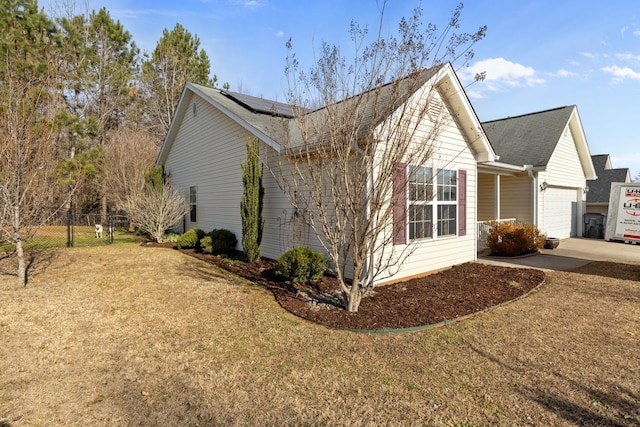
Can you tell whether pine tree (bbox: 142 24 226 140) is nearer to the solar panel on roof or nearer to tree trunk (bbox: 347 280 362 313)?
the solar panel on roof

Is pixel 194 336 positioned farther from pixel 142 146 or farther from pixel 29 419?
pixel 142 146

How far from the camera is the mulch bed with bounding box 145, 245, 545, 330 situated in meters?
5.08

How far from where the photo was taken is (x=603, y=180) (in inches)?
770

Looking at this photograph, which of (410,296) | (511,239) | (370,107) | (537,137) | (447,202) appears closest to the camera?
(370,107)

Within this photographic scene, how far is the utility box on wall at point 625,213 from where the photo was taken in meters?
13.0

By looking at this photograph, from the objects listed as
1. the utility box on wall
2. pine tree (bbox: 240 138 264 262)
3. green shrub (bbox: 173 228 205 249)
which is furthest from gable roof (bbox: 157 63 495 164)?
the utility box on wall

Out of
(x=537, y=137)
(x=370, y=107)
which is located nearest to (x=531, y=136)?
(x=537, y=137)

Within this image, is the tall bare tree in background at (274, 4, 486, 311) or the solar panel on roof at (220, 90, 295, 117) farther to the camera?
the solar panel on roof at (220, 90, 295, 117)

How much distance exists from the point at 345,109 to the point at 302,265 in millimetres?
3098

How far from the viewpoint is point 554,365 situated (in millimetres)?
3676

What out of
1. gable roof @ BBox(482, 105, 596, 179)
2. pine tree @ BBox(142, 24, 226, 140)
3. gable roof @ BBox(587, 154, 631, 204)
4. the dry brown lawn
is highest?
pine tree @ BBox(142, 24, 226, 140)

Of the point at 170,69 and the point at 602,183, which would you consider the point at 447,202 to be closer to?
the point at 602,183

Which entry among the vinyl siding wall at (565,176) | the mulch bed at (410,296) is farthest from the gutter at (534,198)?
the mulch bed at (410,296)

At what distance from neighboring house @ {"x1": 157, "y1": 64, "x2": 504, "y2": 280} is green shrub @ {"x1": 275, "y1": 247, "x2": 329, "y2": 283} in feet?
3.48
